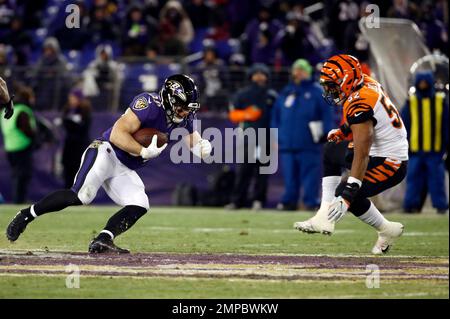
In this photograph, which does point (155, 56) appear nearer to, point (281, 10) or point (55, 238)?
point (281, 10)

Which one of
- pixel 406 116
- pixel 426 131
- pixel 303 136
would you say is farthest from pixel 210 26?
pixel 426 131

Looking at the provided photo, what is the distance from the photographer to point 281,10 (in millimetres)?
18172

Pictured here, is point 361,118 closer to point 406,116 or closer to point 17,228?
point 17,228

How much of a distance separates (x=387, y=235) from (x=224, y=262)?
160 cm

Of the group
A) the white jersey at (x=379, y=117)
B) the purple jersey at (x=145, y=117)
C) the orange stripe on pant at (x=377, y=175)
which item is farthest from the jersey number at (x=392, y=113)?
the purple jersey at (x=145, y=117)

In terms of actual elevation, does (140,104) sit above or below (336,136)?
above

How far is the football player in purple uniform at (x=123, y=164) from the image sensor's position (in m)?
8.15

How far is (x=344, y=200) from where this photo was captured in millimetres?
7906

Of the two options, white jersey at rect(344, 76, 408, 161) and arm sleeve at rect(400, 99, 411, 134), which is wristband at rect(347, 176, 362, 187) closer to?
white jersey at rect(344, 76, 408, 161)

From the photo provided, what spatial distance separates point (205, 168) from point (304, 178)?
81.4 inches

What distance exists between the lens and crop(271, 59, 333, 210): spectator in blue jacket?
48.1 ft

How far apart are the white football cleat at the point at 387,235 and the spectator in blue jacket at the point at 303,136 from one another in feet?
19.7

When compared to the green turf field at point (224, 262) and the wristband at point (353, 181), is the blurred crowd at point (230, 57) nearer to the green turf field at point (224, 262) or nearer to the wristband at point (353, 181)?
the green turf field at point (224, 262)

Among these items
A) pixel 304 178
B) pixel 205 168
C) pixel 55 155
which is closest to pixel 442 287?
pixel 304 178
